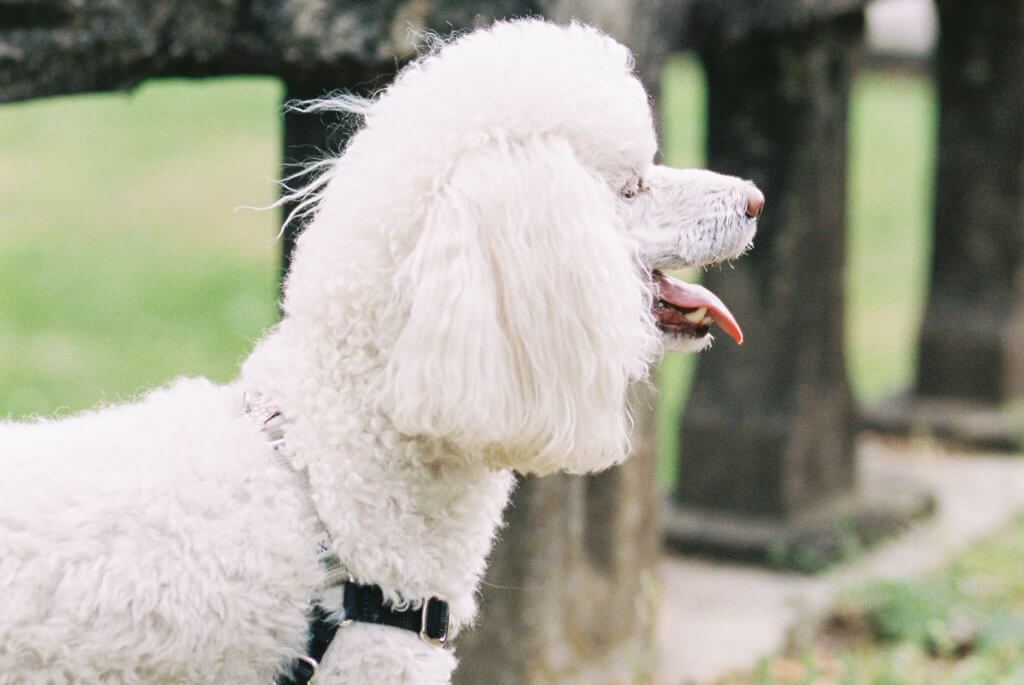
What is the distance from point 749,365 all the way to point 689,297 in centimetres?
236

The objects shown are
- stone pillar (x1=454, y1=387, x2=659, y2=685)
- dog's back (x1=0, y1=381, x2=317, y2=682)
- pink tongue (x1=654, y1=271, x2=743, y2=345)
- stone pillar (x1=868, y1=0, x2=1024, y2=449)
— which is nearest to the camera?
dog's back (x1=0, y1=381, x2=317, y2=682)

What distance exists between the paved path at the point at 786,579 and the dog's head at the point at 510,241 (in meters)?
1.92

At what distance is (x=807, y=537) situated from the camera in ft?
14.3

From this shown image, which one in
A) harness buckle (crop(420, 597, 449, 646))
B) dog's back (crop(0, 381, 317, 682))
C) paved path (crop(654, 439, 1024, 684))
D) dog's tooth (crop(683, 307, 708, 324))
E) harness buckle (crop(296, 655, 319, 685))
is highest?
dog's tooth (crop(683, 307, 708, 324))

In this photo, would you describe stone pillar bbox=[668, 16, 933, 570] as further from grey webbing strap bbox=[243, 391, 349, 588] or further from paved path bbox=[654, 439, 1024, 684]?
grey webbing strap bbox=[243, 391, 349, 588]

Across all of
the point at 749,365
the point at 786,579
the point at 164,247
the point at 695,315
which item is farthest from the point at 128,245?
the point at 695,315

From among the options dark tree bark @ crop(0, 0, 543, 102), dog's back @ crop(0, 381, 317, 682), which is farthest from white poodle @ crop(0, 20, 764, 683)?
dark tree bark @ crop(0, 0, 543, 102)

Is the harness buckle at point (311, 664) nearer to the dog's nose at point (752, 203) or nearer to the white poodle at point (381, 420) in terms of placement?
the white poodle at point (381, 420)

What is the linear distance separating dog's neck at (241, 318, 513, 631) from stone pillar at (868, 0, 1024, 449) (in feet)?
14.4

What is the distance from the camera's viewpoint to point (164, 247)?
7.36 metres

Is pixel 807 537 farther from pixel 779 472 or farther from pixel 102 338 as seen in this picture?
pixel 102 338

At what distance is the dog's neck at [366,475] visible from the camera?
1.85 meters

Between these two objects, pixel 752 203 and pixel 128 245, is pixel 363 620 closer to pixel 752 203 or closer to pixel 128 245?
pixel 752 203

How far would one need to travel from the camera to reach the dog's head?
174 cm
